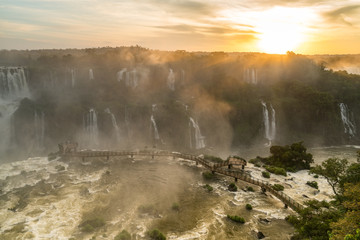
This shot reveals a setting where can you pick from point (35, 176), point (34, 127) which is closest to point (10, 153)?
point (34, 127)

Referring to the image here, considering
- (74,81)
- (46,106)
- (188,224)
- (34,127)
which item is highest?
(74,81)

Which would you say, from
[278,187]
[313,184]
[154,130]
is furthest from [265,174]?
[154,130]

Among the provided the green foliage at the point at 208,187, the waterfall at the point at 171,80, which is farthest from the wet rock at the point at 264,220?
the waterfall at the point at 171,80

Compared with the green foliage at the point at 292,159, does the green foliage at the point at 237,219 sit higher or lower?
lower

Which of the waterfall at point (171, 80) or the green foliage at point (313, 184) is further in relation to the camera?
the waterfall at point (171, 80)

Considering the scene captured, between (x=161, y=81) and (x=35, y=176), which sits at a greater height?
(x=161, y=81)

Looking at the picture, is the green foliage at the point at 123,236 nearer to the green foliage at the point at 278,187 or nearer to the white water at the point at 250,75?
the green foliage at the point at 278,187

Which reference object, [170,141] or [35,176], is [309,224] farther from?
[170,141]
